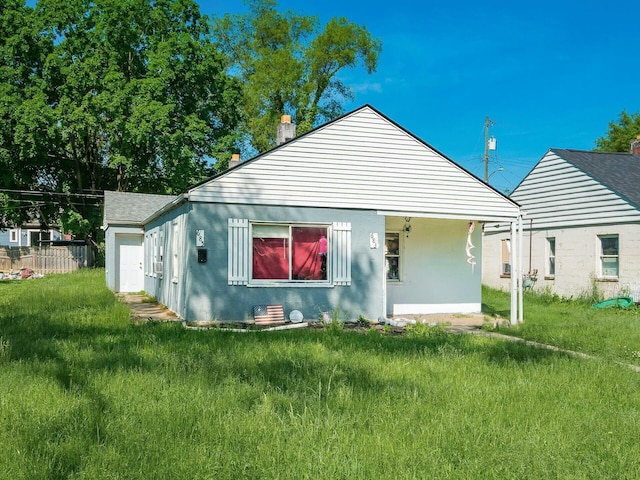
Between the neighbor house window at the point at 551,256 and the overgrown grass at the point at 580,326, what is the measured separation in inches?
55.5

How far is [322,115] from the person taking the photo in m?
38.3

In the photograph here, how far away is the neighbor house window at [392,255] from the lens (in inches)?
583

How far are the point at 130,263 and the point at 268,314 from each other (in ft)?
37.5

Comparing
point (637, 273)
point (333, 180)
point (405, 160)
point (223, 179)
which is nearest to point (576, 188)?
point (637, 273)

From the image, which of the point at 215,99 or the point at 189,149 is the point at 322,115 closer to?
the point at 215,99

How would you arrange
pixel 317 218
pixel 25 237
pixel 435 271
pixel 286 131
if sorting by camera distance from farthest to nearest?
pixel 25 237, pixel 435 271, pixel 286 131, pixel 317 218

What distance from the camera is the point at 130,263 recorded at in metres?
21.3

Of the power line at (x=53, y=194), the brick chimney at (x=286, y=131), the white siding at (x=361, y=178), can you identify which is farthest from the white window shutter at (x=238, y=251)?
the power line at (x=53, y=194)

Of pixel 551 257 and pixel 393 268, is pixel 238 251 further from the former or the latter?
pixel 551 257

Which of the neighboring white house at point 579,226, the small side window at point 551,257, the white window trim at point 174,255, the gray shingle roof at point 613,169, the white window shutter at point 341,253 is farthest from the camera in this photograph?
the small side window at point 551,257

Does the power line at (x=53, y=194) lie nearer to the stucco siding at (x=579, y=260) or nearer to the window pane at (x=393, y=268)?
the window pane at (x=393, y=268)

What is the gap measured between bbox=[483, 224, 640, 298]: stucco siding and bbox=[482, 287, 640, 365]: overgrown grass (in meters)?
0.67

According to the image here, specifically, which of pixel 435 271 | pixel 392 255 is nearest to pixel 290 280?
pixel 392 255

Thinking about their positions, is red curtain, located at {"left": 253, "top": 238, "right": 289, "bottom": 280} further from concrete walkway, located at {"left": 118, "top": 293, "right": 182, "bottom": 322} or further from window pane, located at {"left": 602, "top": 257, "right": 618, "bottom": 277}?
window pane, located at {"left": 602, "top": 257, "right": 618, "bottom": 277}
